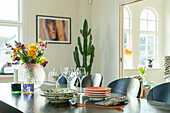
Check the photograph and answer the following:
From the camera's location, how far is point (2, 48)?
5602 mm

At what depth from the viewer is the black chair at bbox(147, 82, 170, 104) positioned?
1853 millimetres

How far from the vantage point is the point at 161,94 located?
190cm

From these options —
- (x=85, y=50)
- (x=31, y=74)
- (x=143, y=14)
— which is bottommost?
(x=31, y=74)

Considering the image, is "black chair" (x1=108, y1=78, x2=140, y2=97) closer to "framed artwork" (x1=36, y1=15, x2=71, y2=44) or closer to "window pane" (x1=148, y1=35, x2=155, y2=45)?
"framed artwork" (x1=36, y1=15, x2=71, y2=44)

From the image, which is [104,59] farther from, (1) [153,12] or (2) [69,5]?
(1) [153,12]

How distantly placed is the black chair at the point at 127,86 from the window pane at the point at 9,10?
153 inches

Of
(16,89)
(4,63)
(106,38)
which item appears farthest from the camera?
(106,38)

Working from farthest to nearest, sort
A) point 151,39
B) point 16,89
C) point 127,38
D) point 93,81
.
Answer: point 151,39, point 127,38, point 93,81, point 16,89

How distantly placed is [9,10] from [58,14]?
1.09m

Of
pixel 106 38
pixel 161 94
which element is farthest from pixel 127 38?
pixel 161 94

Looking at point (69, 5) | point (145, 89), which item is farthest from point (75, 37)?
point (145, 89)

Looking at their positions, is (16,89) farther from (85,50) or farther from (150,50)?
(150,50)

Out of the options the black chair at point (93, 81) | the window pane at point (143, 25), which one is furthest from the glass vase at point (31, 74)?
the window pane at point (143, 25)

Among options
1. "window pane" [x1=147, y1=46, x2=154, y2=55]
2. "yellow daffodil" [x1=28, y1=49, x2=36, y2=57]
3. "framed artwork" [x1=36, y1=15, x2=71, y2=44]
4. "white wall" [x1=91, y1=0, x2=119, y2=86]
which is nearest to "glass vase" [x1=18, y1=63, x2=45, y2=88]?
"yellow daffodil" [x1=28, y1=49, x2=36, y2=57]
